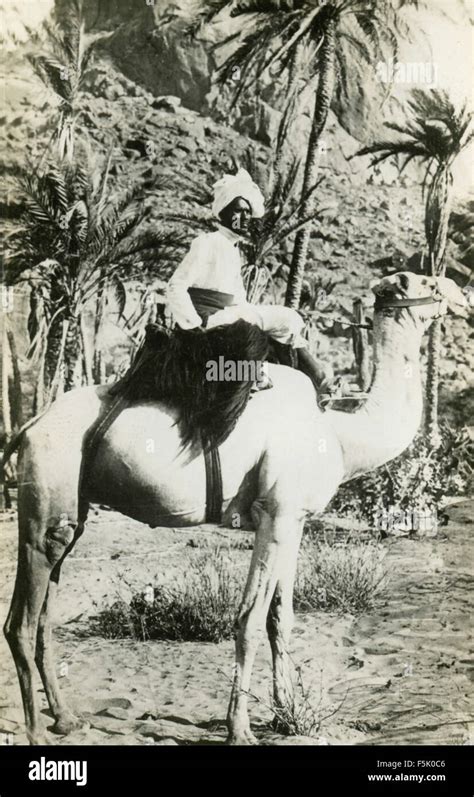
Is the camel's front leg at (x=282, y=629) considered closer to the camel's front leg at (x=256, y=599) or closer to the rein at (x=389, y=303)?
the camel's front leg at (x=256, y=599)

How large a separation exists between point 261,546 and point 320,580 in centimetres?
62

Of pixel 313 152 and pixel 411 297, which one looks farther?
pixel 313 152

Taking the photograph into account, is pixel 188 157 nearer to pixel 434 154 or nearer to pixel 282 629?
pixel 434 154

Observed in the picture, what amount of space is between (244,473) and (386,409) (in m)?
0.90

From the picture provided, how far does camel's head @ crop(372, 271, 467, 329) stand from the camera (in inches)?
241

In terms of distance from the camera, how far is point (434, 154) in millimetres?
6520

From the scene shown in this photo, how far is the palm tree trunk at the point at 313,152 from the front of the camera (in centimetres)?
640

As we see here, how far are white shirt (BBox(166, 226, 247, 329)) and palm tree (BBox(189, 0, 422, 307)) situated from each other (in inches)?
19.8

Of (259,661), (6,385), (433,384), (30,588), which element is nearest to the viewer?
(30,588)

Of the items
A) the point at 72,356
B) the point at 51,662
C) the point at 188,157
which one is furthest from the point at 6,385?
the point at 188,157

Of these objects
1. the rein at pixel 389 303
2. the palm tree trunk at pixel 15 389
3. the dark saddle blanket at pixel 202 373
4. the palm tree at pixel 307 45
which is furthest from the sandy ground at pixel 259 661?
the palm tree at pixel 307 45

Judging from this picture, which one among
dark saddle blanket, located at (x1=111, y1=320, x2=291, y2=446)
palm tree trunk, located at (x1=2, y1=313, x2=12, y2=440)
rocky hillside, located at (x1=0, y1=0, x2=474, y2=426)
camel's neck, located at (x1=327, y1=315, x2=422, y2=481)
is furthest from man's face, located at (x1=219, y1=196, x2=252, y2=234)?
palm tree trunk, located at (x1=2, y1=313, x2=12, y2=440)

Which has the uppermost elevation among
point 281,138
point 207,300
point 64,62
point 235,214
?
point 64,62

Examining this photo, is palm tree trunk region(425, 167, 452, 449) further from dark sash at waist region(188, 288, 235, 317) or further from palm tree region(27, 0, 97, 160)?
palm tree region(27, 0, 97, 160)
